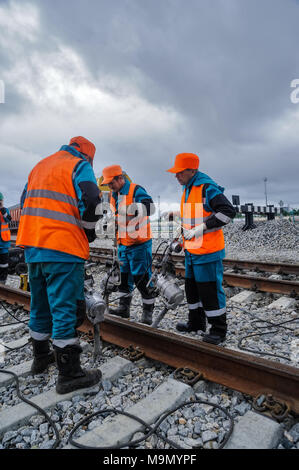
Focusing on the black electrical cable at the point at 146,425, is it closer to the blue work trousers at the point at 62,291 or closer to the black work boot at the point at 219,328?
the blue work trousers at the point at 62,291

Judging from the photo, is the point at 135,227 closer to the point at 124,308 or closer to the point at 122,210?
the point at 122,210

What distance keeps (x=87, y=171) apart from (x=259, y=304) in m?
3.61

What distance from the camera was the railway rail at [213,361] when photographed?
2311 millimetres

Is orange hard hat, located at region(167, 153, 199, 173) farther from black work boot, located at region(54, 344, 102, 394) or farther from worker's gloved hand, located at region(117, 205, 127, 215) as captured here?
black work boot, located at region(54, 344, 102, 394)

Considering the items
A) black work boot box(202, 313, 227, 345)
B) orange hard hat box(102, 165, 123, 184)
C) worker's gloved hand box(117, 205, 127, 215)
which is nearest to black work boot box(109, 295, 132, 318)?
worker's gloved hand box(117, 205, 127, 215)

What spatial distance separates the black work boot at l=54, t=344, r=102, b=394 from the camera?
8.32 ft

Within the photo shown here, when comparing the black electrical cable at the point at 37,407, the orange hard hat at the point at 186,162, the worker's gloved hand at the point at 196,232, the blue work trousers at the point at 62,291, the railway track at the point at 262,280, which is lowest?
the black electrical cable at the point at 37,407

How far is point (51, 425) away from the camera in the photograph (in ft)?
7.04

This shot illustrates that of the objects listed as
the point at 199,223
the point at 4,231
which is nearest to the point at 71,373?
the point at 199,223

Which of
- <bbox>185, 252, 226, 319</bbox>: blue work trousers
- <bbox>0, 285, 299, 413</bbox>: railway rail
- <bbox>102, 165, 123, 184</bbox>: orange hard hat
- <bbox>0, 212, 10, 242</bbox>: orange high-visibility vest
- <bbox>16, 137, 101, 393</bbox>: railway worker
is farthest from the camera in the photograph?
<bbox>0, 212, 10, 242</bbox>: orange high-visibility vest

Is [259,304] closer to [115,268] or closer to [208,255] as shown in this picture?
[208,255]

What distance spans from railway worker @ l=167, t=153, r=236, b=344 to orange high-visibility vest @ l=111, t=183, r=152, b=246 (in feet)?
2.71

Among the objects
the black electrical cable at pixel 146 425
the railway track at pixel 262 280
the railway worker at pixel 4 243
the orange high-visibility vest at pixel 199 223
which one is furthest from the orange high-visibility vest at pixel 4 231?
the black electrical cable at pixel 146 425

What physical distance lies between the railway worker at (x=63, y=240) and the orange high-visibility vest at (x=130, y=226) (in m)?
1.58
